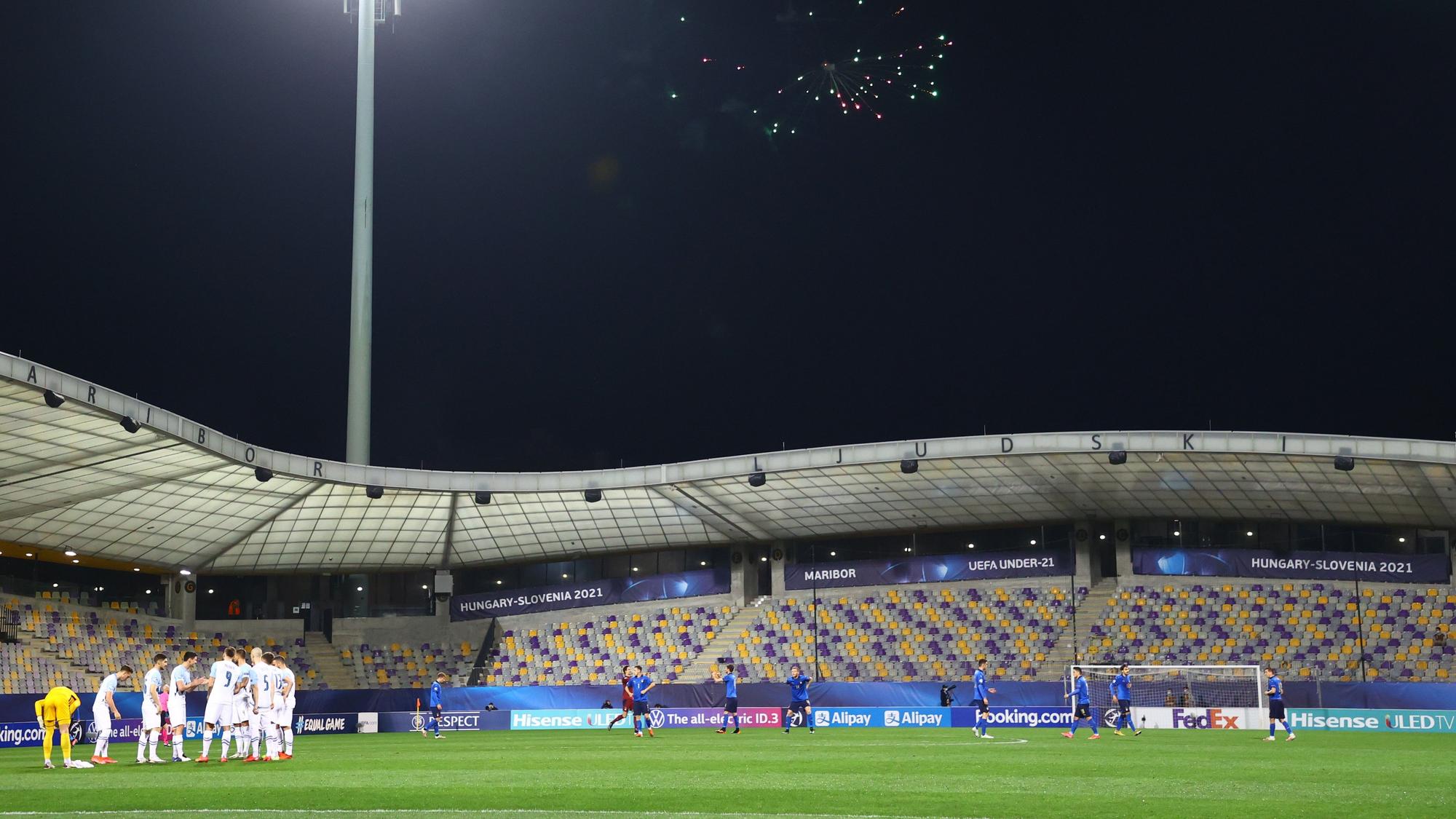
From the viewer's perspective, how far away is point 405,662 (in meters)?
58.7

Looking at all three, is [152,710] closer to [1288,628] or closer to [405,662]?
[1288,628]

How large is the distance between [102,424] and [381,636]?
85.1 ft

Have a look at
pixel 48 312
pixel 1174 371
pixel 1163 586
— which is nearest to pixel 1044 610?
pixel 1163 586

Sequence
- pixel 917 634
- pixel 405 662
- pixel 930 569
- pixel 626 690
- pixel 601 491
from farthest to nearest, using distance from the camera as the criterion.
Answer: pixel 405 662 → pixel 930 569 → pixel 917 634 → pixel 601 491 → pixel 626 690

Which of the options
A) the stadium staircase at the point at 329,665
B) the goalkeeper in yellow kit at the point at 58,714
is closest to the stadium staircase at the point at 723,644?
the stadium staircase at the point at 329,665

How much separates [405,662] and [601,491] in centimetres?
1748

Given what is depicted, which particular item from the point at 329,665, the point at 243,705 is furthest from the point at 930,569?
the point at 243,705

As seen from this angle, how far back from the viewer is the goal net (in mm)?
37375

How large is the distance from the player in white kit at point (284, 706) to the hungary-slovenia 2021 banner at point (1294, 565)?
114 feet

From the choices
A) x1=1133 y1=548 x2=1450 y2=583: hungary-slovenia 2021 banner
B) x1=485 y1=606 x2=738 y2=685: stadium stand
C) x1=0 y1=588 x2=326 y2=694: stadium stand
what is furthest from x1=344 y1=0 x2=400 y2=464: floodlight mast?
x1=1133 y1=548 x2=1450 y2=583: hungary-slovenia 2021 banner

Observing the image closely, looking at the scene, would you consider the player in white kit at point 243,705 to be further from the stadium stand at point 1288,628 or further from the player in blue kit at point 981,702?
the stadium stand at point 1288,628

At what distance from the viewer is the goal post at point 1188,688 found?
37.3 metres

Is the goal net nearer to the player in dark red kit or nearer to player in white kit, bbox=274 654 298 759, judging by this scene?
the player in dark red kit

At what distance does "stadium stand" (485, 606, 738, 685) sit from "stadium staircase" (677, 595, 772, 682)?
0.26 m
